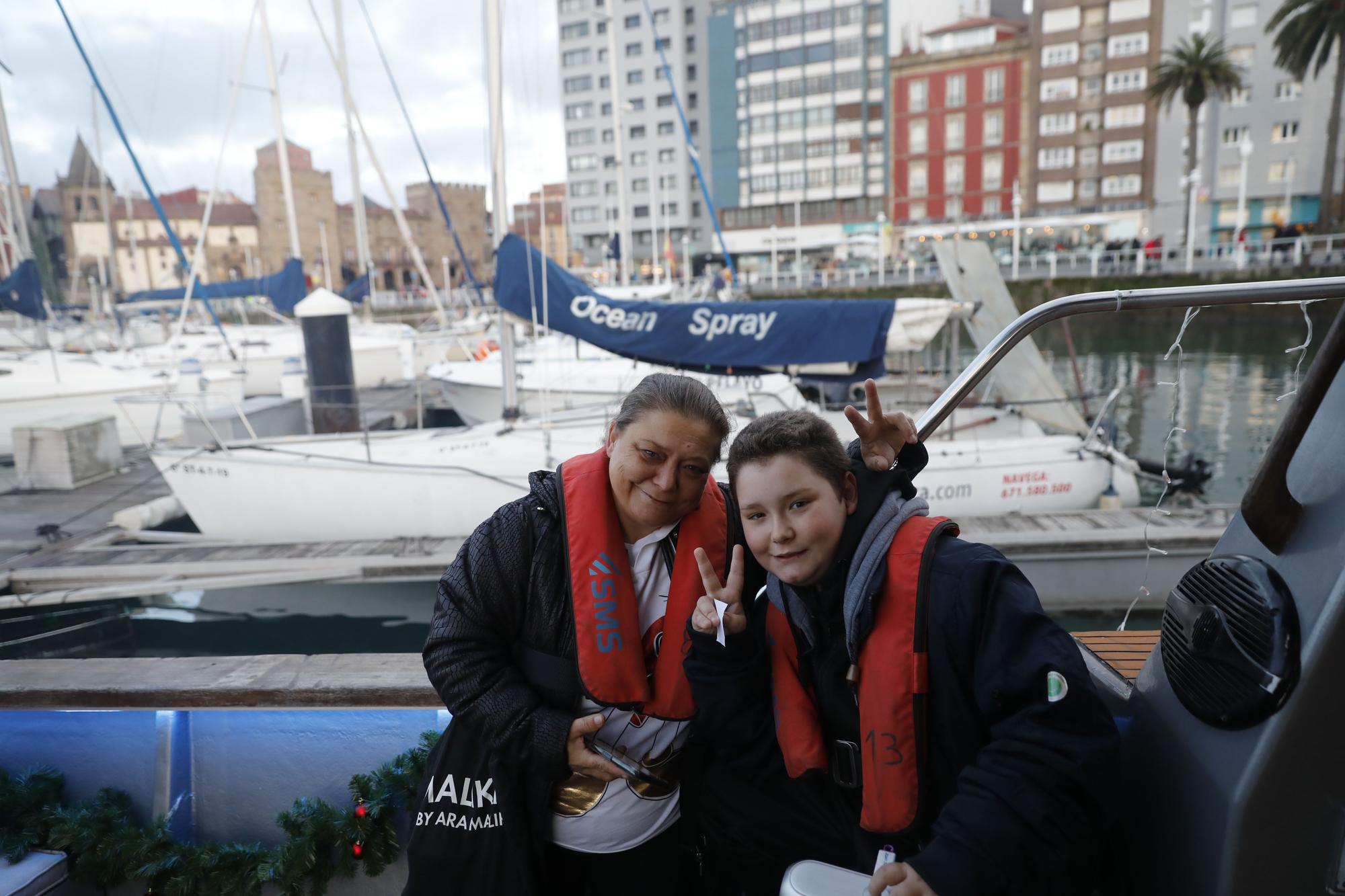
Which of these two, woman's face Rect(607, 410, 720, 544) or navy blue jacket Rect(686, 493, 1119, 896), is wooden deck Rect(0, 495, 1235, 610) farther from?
navy blue jacket Rect(686, 493, 1119, 896)

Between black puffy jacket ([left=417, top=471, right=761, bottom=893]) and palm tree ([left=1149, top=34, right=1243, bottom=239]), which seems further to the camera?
palm tree ([left=1149, top=34, right=1243, bottom=239])

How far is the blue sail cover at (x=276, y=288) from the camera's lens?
14133mm

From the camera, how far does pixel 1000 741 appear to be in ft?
4.49

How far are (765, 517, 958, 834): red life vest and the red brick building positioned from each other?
57731 millimetres

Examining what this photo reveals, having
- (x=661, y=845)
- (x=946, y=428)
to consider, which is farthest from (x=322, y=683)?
(x=946, y=428)

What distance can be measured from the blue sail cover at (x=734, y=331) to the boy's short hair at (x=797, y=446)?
5.68 metres

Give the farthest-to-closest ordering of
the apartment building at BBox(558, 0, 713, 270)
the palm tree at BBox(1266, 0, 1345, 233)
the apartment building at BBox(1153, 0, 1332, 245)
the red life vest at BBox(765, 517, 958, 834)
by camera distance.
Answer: the apartment building at BBox(558, 0, 713, 270)
the apartment building at BBox(1153, 0, 1332, 245)
the palm tree at BBox(1266, 0, 1345, 233)
the red life vest at BBox(765, 517, 958, 834)

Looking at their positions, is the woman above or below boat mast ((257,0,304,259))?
below

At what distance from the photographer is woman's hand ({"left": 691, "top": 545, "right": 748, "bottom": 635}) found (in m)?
1.64

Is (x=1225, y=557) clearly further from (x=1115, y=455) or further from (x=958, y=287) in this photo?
(x=958, y=287)

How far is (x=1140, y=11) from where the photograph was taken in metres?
50.1

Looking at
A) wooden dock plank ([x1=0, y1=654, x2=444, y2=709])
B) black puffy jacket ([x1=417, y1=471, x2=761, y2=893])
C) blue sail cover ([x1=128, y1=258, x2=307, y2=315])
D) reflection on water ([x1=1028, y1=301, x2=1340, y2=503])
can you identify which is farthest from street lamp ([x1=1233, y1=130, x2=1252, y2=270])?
black puffy jacket ([x1=417, y1=471, x2=761, y2=893])

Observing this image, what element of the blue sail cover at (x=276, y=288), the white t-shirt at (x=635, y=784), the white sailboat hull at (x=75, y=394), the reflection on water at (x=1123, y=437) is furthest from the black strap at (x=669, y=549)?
the white sailboat hull at (x=75, y=394)

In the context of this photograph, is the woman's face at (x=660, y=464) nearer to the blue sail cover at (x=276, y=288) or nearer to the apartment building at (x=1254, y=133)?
the blue sail cover at (x=276, y=288)
